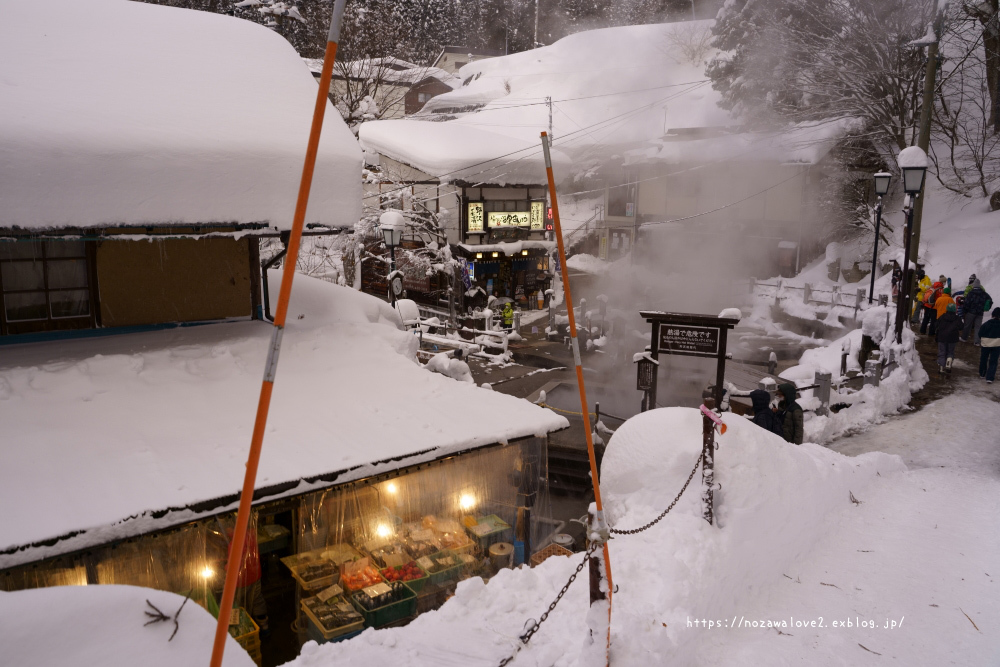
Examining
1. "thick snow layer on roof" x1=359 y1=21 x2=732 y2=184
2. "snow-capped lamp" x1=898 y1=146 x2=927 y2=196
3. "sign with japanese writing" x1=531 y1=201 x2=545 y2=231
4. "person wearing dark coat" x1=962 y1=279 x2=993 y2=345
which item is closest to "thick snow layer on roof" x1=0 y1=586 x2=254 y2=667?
"snow-capped lamp" x1=898 y1=146 x2=927 y2=196

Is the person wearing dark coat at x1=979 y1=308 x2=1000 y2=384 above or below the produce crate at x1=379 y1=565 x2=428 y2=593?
above

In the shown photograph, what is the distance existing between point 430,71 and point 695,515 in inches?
1675

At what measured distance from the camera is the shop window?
23.9 feet

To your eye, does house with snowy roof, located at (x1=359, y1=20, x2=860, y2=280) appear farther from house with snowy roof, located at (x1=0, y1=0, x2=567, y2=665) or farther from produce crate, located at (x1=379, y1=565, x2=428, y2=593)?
produce crate, located at (x1=379, y1=565, x2=428, y2=593)

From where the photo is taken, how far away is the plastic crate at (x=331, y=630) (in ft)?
21.1

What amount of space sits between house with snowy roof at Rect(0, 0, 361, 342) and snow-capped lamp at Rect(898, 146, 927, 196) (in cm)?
1241

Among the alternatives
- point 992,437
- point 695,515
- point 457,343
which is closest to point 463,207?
point 457,343

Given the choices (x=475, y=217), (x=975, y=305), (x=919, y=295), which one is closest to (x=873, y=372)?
(x=975, y=305)

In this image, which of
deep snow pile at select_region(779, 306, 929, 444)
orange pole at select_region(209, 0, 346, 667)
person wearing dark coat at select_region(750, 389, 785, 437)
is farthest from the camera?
deep snow pile at select_region(779, 306, 929, 444)

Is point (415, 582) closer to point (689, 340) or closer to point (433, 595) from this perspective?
point (433, 595)

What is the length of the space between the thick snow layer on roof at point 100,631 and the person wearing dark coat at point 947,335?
1637cm

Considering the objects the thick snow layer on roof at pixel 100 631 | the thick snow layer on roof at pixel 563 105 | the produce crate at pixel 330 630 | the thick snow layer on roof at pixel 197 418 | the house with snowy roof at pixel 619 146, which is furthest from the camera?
the house with snowy roof at pixel 619 146

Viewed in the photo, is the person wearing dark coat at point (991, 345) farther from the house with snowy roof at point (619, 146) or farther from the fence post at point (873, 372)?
the house with snowy roof at point (619, 146)

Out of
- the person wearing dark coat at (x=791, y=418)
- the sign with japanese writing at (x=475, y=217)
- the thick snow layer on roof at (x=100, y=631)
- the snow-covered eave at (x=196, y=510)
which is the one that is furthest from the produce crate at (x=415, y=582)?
the sign with japanese writing at (x=475, y=217)
